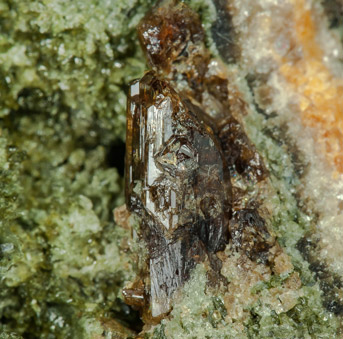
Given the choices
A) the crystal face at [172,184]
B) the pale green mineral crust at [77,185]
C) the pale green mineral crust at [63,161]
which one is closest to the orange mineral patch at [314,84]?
the pale green mineral crust at [77,185]

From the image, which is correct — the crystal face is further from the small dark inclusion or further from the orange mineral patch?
the orange mineral patch

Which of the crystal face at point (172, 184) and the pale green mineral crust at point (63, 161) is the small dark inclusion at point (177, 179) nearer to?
the crystal face at point (172, 184)

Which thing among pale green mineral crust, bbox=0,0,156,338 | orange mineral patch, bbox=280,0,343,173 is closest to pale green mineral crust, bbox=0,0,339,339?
pale green mineral crust, bbox=0,0,156,338

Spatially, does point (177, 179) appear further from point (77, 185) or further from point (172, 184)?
point (77, 185)

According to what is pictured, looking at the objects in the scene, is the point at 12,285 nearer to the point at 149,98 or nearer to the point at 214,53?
the point at 149,98


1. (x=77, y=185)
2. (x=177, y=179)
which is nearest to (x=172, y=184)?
(x=177, y=179)

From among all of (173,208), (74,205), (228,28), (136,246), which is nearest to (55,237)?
(74,205)
